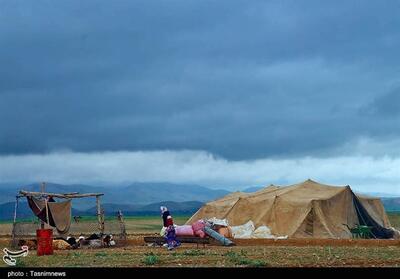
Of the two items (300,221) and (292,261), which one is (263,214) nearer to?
(300,221)

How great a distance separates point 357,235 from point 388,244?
9882 millimetres

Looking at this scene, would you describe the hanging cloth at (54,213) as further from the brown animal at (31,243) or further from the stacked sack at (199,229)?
the stacked sack at (199,229)

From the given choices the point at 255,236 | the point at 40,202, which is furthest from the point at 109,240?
the point at 255,236

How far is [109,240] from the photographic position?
118ft

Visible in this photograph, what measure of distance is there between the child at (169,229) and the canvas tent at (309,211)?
48.2 feet

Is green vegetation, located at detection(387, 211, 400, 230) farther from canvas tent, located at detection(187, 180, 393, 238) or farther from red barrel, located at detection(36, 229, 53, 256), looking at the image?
red barrel, located at detection(36, 229, 53, 256)

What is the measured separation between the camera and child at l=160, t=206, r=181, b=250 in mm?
29828

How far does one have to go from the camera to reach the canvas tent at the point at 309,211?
4475cm

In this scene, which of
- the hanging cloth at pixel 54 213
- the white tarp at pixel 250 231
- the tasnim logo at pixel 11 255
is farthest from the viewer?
the white tarp at pixel 250 231

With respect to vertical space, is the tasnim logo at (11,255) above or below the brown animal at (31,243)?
below

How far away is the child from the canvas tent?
48.2 feet

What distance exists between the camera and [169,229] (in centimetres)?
3038

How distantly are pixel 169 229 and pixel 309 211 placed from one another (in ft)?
55.6

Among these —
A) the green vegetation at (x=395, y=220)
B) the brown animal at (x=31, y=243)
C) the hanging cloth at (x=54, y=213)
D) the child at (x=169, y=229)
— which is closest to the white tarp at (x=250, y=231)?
the hanging cloth at (x=54, y=213)
